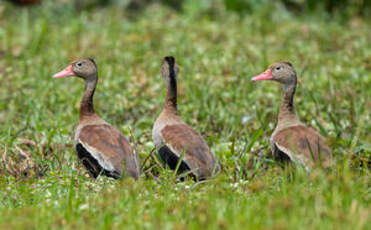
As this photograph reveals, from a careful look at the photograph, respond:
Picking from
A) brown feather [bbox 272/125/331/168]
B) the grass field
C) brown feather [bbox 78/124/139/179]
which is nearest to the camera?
the grass field

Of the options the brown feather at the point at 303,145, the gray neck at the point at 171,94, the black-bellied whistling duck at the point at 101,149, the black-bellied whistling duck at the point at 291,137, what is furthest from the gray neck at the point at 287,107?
the black-bellied whistling duck at the point at 101,149

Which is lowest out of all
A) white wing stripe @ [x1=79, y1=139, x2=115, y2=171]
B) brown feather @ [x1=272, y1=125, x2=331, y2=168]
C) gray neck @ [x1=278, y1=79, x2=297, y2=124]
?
white wing stripe @ [x1=79, y1=139, x2=115, y2=171]

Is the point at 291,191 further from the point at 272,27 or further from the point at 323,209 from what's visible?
the point at 272,27

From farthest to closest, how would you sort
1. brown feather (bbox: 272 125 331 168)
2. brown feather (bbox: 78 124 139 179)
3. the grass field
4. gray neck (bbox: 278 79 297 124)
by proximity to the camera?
1. gray neck (bbox: 278 79 297 124)
2. brown feather (bbox: 78 124 139 179)
3. brown feather (bbox: 272 125 331 168)
4. the grass field

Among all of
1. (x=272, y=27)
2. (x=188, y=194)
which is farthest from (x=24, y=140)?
(x=272, y=27)

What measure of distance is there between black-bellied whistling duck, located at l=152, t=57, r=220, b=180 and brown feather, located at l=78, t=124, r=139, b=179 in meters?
0.29

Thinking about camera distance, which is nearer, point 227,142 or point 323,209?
point 323,209

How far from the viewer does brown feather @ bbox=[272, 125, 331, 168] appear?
208 inches

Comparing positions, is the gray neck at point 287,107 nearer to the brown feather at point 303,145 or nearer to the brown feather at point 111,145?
the brown feather at point 303,145

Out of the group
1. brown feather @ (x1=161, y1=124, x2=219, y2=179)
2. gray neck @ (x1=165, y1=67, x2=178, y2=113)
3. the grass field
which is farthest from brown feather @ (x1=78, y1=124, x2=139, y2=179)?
gray neck @ (x1=165, y1=67, x2=178, y2=113)

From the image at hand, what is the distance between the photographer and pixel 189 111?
7445mm

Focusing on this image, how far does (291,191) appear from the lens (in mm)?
4277

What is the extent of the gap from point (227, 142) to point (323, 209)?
2.97m

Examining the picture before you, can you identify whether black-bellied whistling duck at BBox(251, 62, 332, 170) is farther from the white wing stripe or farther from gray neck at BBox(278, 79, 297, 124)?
the white wing stripe
